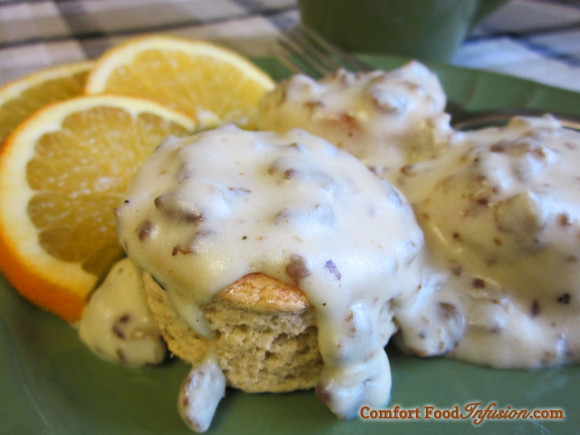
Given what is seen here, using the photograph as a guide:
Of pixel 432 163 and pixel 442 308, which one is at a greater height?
pixel 432 163

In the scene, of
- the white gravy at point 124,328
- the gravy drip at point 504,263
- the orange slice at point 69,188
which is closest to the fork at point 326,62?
the gravy drip at point 504,263

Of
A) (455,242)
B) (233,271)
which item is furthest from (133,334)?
(455,242)

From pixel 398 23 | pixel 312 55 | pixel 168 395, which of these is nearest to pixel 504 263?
pixel 168 395

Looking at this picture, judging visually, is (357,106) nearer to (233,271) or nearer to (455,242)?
(455,242)

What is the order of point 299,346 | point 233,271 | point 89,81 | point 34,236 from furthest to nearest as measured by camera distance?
point 89,81, point 34,236, point 299,346, point 233,271

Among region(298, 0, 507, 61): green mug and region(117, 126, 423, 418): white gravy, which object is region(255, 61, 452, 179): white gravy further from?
region(298, 0, 507, 61): green mug

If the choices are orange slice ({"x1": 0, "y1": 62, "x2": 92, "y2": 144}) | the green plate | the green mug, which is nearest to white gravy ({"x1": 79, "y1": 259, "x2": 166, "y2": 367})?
the green plate

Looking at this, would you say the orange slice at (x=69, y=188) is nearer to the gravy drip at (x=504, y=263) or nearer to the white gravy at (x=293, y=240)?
the white gravy at (x=293, y=240)
